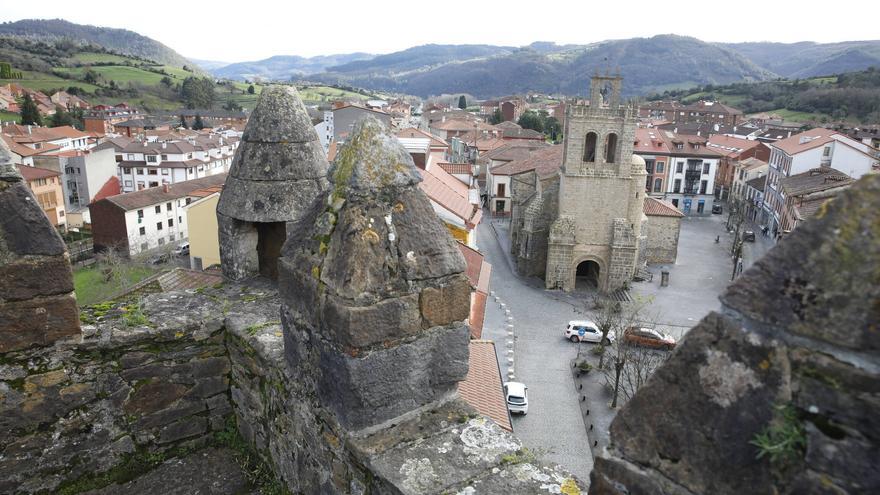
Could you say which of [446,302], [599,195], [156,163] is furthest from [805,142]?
[156,163]

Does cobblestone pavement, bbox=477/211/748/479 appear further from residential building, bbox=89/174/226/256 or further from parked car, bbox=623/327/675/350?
residential building, bbox=89/174/226/256

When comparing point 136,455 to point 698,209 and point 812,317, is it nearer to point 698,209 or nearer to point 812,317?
point 812,317

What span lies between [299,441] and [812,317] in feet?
9.61

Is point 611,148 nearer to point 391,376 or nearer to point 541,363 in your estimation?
point 541,363

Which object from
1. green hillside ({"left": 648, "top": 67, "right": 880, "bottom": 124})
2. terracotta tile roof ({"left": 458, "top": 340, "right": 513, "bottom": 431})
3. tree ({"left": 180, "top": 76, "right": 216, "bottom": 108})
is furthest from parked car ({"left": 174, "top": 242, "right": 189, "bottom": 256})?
green hillside ({"left": 648, "top": 67, "right": 880, "bottom": 124})

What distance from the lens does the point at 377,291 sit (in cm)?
289

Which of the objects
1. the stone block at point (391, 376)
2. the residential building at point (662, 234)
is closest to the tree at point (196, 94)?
the residential building at point (662, 234)

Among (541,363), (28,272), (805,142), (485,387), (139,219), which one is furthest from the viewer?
(805,142)

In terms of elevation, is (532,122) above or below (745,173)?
above

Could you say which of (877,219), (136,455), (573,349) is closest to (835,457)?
(877,219)

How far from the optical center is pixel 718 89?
12112cm

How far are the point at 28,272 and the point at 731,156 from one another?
204ft

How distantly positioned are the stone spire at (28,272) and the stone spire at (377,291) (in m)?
1.87

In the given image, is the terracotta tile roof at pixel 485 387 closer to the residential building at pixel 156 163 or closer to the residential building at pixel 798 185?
the residential building at pixel 798 185
